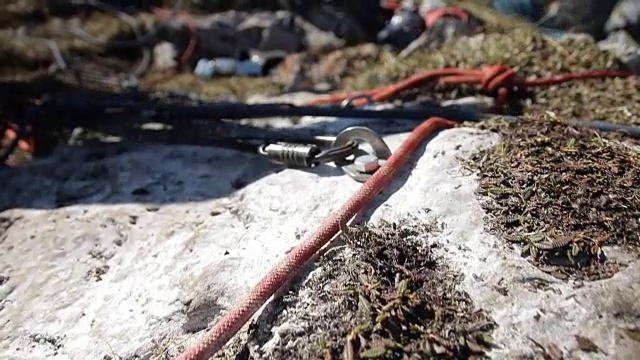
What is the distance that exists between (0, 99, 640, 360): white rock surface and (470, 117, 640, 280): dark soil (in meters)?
0.06

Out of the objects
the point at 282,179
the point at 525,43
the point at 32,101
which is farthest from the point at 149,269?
the point at 525,43

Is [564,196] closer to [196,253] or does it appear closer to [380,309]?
[380,309]

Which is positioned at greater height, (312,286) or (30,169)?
(30,169)

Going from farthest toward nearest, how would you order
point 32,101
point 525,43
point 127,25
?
point 127,25 < point 525,43 < point 32,101

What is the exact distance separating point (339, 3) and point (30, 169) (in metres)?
3.94

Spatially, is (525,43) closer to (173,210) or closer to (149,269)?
(173,210)

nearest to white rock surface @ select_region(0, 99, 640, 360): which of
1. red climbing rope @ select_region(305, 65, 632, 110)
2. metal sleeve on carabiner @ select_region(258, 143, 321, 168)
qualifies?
metal sleeve on carabiner @ select_region(258, 143, 321, 168)

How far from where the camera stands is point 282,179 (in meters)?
2.66

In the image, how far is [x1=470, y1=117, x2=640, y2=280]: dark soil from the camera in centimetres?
188

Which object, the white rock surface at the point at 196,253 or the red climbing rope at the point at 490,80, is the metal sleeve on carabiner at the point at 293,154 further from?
the red climbing rope at the point at 490,80

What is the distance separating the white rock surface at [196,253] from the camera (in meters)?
1.78

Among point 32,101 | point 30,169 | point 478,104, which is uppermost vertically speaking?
point 32,101

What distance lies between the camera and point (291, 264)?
1977 millimetres

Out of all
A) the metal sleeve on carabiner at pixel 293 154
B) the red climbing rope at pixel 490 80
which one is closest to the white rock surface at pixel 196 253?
the metal sleeve on carabiner at pixel 293 154
